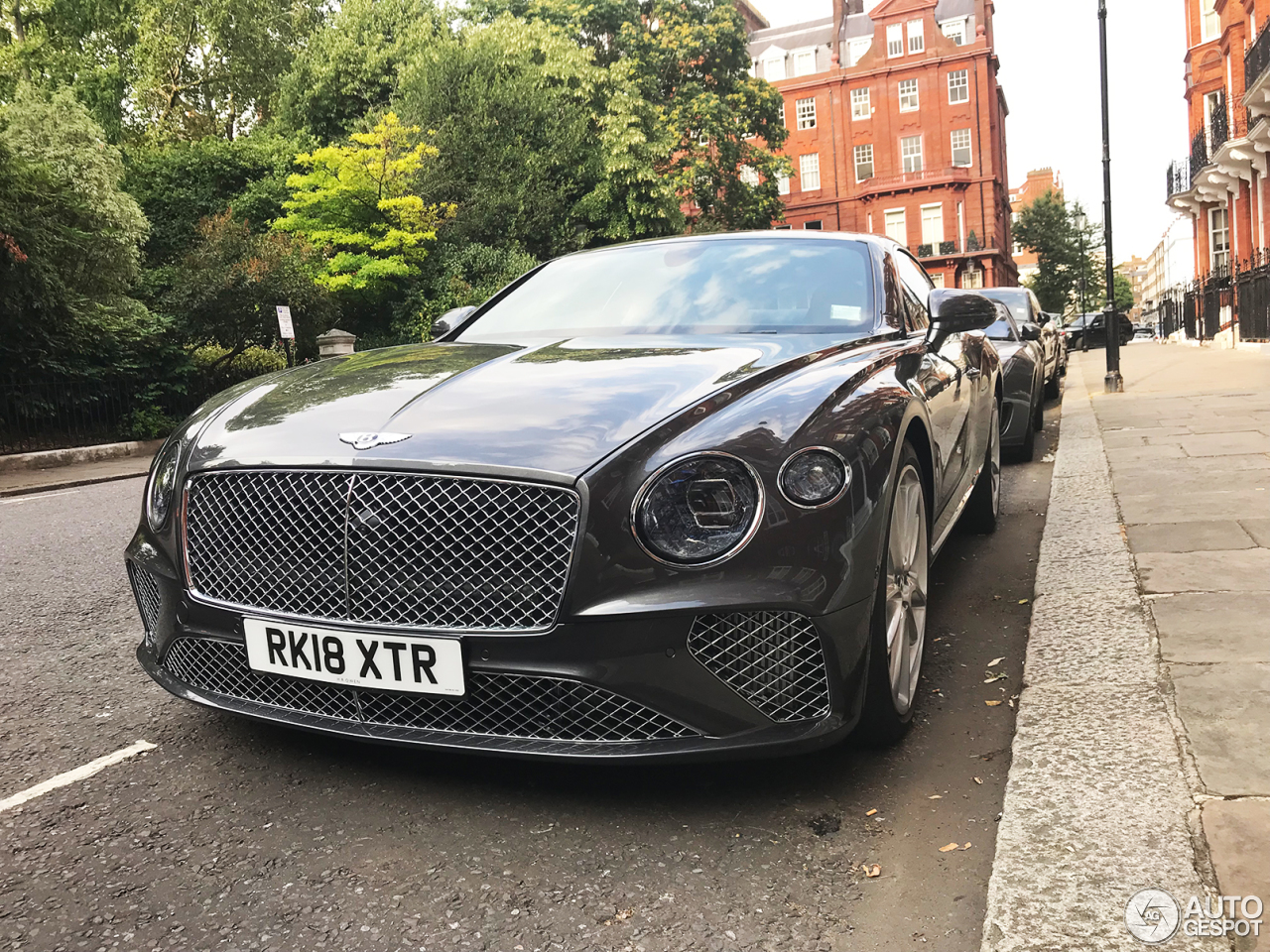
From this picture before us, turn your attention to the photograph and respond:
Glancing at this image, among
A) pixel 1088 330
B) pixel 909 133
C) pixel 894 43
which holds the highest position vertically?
pixel 894 43

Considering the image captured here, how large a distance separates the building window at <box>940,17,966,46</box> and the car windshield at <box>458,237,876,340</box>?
60.1 meters

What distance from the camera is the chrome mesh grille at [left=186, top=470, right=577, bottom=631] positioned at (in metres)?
2.34

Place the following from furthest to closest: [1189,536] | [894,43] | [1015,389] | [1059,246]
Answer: [1059,246]
[894,43]
[1015,389]
[1189,536]

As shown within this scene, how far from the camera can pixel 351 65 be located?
3419cm

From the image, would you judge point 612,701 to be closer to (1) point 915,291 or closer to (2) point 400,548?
(2) point 400,548

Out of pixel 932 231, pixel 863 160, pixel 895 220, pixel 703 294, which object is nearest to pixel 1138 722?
pixel 703 294

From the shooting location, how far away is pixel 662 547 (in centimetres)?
230

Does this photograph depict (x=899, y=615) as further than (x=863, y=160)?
No

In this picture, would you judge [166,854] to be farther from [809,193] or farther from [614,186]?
[809,193]

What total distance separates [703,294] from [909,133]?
58.7 m

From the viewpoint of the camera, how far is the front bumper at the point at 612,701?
230cm

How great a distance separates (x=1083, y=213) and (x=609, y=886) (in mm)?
73389

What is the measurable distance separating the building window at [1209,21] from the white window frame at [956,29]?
24.0 metres

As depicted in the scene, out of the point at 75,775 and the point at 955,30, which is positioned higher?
the point at 955,30
